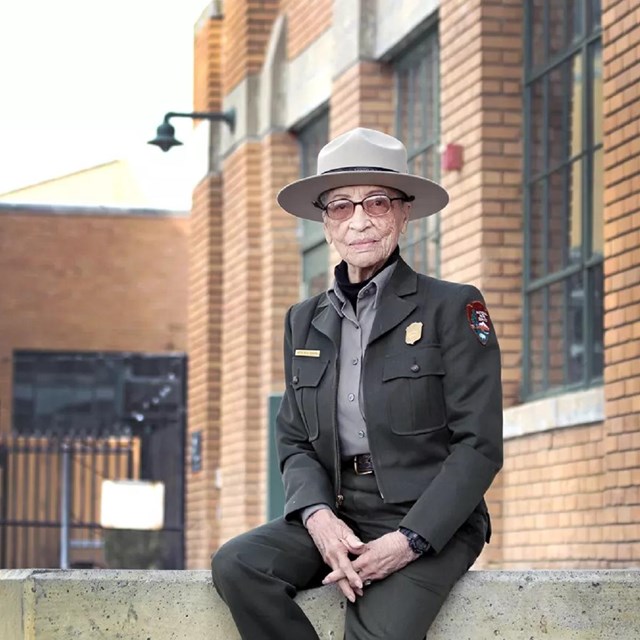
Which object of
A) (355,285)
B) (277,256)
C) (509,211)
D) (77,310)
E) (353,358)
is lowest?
(353,358)

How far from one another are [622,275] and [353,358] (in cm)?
377

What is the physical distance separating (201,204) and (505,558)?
7738 millimetres

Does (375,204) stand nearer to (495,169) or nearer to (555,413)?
(555,413)

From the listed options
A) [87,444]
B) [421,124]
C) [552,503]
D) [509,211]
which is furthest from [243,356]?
[552,503]

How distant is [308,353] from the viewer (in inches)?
202

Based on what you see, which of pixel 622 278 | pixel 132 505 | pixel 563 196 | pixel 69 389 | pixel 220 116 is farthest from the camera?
pixel 69 389

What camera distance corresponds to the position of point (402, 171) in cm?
515

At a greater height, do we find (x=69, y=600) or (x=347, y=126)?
(x=347, y=126)

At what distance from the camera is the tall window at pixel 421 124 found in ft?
39.4

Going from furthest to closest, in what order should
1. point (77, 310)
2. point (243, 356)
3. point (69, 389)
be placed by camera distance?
1. point (77, 310)
2. point (69, 389)
3. point (243, 356)

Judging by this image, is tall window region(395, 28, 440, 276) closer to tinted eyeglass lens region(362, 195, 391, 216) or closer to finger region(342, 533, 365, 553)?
tinted eyeglass lens region(362, 195, 391, 216)

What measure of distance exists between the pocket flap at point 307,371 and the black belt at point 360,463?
0.24 metres

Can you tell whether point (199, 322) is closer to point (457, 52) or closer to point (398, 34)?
point (398, 34)

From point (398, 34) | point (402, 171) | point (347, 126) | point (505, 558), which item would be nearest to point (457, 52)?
point (398, 34)
